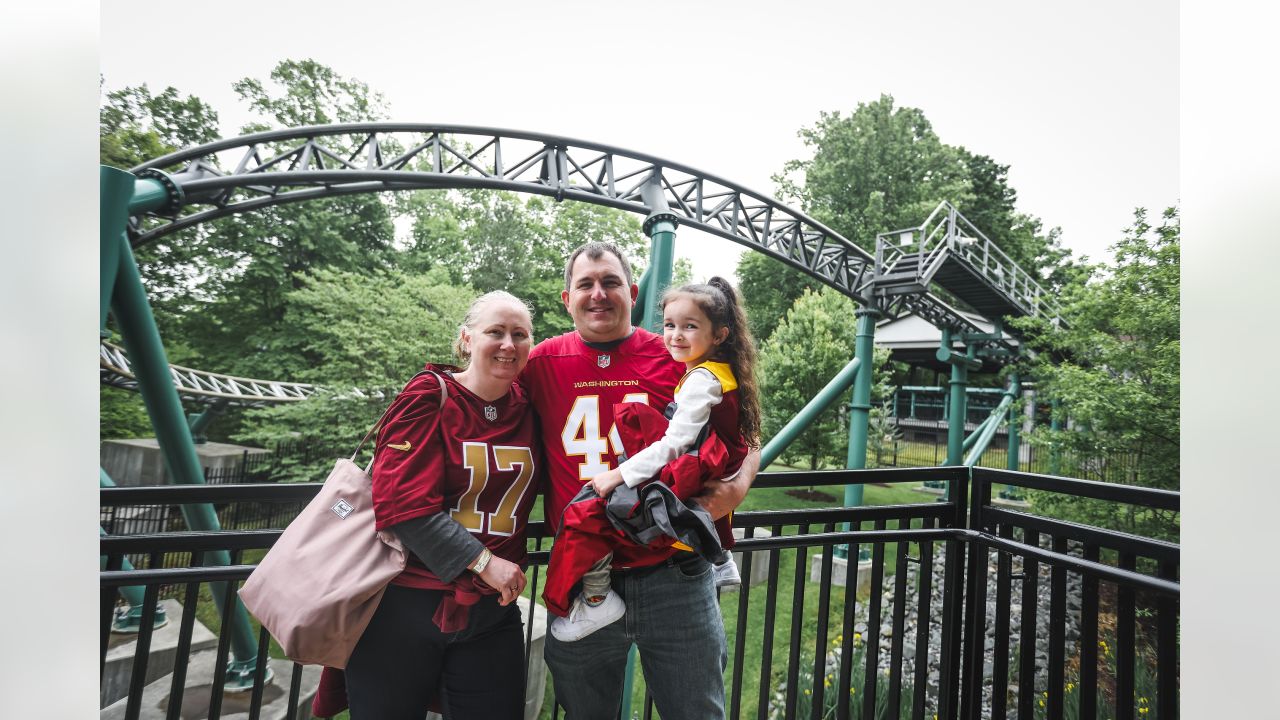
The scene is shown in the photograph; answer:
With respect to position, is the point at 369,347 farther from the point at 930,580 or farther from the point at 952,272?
the point at 952,272

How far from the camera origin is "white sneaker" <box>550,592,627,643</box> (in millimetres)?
1395

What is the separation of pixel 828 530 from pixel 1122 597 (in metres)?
0.88

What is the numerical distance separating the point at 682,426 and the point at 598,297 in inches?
16.1

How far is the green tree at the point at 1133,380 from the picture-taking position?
7594 mm

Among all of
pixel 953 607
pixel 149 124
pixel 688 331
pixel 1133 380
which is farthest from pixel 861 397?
pixel 149 124

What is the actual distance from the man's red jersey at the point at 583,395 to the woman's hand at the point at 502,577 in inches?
7.4

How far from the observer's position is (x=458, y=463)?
139 centimetres

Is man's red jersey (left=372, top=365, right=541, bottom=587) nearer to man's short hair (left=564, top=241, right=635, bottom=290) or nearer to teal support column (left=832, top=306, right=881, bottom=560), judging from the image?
man's short hair (left=564, top=241, right=635, bottom=290)

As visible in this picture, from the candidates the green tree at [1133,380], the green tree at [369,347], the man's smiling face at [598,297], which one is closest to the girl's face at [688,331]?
the man's smiling face at [598,297]

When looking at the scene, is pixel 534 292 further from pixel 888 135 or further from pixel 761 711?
pixel 888 135

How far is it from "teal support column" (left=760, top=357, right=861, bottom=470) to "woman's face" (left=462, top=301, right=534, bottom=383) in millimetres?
6375

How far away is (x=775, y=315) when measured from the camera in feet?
81.8

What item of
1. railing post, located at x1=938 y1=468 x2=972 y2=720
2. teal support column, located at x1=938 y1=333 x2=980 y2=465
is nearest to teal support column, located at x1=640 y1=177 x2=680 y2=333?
railing post, located at x1=938 y1=468 x2=972 y2=720
